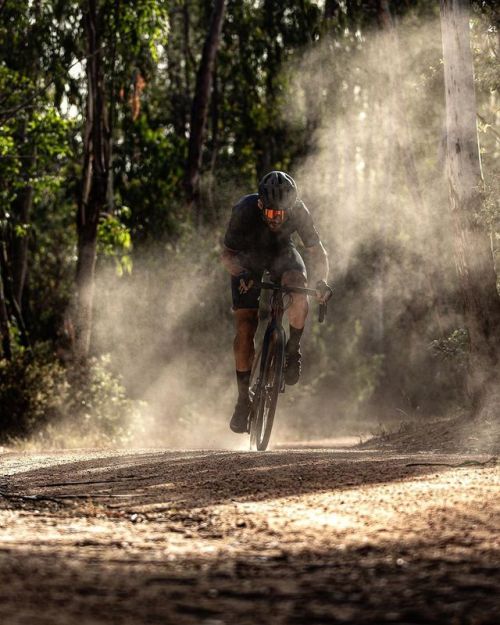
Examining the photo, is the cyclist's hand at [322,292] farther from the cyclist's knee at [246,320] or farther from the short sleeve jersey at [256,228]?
the cyclist's knee at [246,320]

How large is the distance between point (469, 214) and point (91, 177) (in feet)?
34.4

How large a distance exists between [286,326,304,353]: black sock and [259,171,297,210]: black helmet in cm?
115

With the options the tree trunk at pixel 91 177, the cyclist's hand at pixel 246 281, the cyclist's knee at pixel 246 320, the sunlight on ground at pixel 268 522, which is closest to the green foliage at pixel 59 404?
the tree trunk at pixel 91 177

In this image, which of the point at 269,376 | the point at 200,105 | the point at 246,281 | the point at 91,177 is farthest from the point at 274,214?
the point at 200,105

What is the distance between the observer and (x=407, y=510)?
5.12m

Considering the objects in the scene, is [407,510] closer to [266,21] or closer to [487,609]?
[487,609]

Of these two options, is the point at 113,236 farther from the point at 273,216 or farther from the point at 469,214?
the point at 273,216

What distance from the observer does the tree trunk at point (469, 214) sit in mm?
10461

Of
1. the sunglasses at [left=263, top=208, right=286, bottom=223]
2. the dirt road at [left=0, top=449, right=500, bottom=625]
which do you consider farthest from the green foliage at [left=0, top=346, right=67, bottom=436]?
the dirt road at [left=0, top=449, right=500, bottom=625]

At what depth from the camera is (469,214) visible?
1056cm

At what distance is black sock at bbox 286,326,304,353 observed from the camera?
924 centimetres

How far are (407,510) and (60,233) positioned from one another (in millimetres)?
32243

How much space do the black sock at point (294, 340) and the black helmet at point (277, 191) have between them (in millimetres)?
1151

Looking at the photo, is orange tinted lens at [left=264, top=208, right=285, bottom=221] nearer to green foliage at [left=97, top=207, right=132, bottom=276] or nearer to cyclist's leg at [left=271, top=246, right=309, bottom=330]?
cyclist's leg at [left=271, top=246, right=309, bottom=330]
